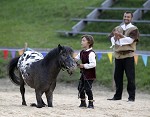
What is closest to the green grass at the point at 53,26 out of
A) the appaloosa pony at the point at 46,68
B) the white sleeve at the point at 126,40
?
the white sleeve at the point at 126,40

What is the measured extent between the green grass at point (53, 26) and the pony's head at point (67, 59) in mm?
6236

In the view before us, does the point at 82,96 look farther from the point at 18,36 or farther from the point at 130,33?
the point at 18,36

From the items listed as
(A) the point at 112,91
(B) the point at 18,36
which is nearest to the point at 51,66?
(A) the point at 112,91

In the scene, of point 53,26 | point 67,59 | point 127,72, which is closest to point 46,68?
point 67,59

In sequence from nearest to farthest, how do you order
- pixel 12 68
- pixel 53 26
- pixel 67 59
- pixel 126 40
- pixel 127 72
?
1. pixel 67 59
2. pixel 12 68
3. pixel 126 40
4. pixel 127 72
5. pixel 53 26

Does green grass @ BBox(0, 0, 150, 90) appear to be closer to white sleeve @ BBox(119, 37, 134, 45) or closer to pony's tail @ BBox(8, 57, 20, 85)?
white sleeve @ BBox(119, 37, 134, 45)

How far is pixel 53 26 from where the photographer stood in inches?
857

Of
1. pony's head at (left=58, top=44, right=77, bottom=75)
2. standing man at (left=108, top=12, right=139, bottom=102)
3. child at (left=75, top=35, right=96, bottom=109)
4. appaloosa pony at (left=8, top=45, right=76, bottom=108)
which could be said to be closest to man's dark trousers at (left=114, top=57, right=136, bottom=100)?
standing man at (left=108, top=12, right=139, bottom=102)

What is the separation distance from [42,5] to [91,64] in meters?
14.9

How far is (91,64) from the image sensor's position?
973 centimetres

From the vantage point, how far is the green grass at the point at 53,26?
647 inches

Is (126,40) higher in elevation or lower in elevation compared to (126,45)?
higher

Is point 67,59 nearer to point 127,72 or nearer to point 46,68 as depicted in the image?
point 46,68

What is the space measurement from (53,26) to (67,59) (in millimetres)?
12513
